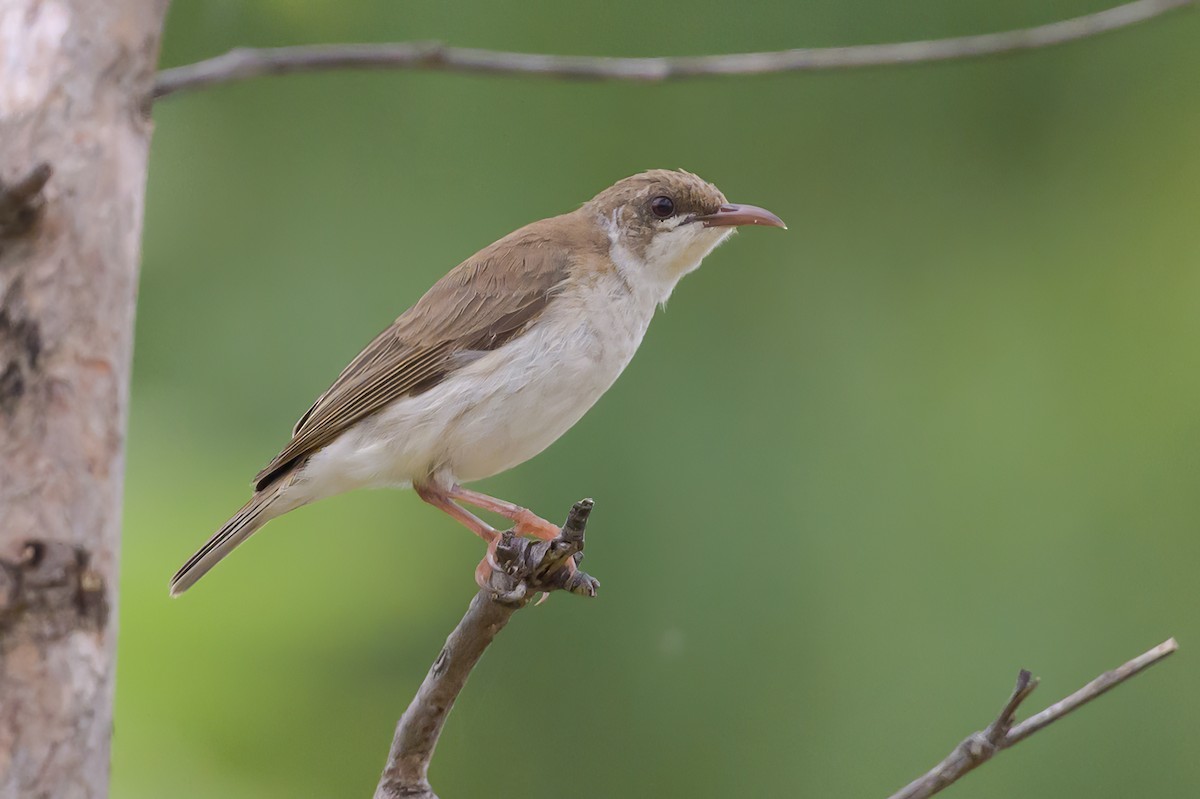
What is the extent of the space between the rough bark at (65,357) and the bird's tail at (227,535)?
5.43 ft

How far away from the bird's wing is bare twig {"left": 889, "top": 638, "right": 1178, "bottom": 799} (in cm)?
173

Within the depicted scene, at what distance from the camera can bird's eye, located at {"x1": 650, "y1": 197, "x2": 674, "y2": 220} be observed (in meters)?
3.63

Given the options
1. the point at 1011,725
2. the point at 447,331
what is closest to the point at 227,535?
the point at 447,331

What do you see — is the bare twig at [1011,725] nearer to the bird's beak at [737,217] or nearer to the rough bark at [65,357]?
the rough bark at [65,357]

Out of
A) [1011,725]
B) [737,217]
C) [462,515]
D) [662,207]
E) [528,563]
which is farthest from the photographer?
[662,207]

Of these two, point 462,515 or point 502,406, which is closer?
point 502,406

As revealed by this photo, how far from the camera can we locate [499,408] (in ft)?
10.6

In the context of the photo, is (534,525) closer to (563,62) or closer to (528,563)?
(528,563)

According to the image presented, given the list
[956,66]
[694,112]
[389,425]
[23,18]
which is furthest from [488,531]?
[956,66]

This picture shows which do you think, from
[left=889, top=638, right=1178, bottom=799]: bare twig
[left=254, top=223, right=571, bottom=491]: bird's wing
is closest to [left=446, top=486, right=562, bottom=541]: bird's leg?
[left=254, top=223, right=571, bottom=491]: bird's wing

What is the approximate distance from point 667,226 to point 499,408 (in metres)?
0.77

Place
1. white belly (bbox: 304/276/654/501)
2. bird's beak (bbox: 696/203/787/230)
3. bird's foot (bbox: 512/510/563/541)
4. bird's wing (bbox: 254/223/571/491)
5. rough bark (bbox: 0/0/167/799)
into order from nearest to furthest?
rough bark (bbox: 0/0/167/799) → bird's foot (bbox: 512/510/563/541) → white belly (bbox: 304/276/654/501) → bird's wing (bbox: 254/223/571/491) → bird's beak (bbox: 696/203/787/230)

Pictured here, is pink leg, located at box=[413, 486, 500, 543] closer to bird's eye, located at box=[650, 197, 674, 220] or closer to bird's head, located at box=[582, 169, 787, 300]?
bird's head, located at box=[582, 169, 787, 300]

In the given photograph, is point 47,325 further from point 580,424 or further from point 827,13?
point 827,13
